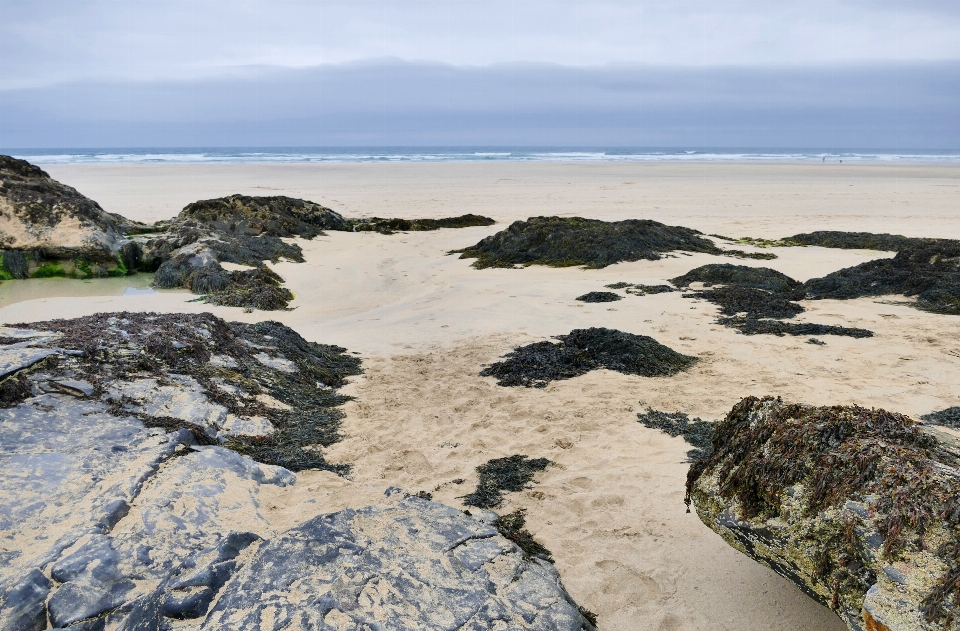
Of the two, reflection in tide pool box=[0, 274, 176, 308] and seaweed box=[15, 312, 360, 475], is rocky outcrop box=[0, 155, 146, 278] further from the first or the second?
seaweed box=[15, 312, 360, 475]

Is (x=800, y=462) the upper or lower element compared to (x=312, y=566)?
upper

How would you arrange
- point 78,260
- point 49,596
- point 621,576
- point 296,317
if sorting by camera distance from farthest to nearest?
1. point 78,260
2. point 296,317
3. point 621,576
4. point 49,596

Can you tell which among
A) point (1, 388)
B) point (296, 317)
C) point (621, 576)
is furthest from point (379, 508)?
point (296, 317)

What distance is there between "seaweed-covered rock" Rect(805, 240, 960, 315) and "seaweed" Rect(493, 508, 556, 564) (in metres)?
7.03

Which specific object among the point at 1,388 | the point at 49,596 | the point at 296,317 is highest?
the point at 1,388

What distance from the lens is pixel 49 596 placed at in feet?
7.35

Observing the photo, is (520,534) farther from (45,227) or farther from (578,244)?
(45,227)

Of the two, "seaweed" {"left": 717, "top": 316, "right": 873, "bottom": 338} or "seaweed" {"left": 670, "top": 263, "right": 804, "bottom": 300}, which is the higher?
"seaweed" {"left": 670, "top": 263, "right": 804, "bottom": 300}

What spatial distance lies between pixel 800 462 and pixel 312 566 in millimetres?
2003

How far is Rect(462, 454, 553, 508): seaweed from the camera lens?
12.5 feet

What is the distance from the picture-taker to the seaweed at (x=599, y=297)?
8.97 metres

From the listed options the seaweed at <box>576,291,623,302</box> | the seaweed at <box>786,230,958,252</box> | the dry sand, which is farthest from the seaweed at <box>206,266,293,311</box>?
the seaweed at <box>786,230,958,252</box>

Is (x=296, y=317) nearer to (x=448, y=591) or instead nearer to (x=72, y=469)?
(x=72, y=469)

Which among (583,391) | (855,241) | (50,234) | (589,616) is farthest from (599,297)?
(50,234)
